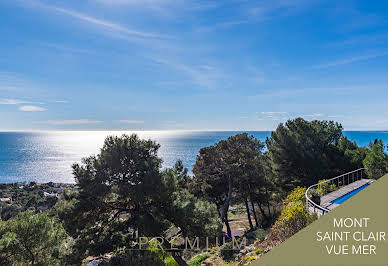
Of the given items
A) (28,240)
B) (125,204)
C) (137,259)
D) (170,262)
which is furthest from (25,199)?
(137,259)

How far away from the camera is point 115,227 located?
9.39 metres

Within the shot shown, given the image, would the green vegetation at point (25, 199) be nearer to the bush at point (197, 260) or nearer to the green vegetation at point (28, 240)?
the green vegetation at point (28, 240)

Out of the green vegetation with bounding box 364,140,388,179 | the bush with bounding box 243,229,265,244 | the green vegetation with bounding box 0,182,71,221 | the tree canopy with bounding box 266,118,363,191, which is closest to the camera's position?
the bush with bounding box 243,229,265,244

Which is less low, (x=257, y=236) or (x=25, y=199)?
(x=257, y=236)

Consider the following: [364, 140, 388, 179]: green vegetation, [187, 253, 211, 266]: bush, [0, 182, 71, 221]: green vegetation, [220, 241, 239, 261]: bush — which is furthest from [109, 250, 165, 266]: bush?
[0, 182, 71, 221]: green vegetation

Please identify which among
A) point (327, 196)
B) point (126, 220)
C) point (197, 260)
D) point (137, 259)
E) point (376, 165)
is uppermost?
point (376, 165)

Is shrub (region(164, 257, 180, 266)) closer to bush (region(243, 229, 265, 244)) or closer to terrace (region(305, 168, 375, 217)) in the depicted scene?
bush (region(243, 229, 265, 244))

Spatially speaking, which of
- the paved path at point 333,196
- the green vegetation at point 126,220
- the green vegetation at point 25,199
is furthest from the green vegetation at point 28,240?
the green vegetation at point 25,199

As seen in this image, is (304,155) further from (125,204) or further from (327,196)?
(125,204)

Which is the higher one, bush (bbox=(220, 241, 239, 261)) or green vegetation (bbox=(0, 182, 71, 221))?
bush (bbox=(220, 241, 239, 261))

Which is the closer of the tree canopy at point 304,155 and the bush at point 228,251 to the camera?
the bush at point 228,251

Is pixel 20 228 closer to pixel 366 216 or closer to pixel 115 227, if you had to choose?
pixel 115 227

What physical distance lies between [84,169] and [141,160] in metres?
2.36

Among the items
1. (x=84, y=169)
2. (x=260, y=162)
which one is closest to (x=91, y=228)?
(x=84, y=169)
